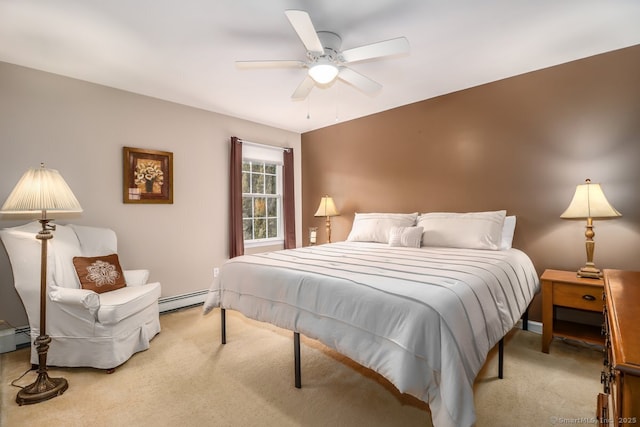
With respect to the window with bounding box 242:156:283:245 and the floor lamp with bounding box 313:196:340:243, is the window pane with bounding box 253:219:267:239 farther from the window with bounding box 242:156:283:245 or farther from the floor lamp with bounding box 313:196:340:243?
the floor lamp with bounding box 313:196:340:243

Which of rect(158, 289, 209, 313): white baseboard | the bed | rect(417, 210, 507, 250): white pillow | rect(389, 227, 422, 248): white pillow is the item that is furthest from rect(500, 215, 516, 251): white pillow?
rect(158, 289, 209, 313): white baseboard

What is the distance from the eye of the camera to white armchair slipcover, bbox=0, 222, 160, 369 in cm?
212

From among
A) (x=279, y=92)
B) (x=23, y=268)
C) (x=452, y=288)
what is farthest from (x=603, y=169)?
(x=23, y=268)

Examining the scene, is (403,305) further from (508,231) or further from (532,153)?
(532,153)

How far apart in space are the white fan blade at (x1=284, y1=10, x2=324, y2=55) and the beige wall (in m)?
2.28

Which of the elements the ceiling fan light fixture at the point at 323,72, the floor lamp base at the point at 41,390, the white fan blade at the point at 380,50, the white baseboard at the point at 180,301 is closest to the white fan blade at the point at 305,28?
the ceiling fan light fixture at the point at 323,72

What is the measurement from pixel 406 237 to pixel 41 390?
117 inches

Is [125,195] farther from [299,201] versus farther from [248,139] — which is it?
[299,201]

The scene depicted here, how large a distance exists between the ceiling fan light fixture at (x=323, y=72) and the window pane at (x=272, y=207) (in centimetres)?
267

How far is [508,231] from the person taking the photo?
2.82 metres

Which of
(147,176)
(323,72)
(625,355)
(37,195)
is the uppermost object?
(323,72)

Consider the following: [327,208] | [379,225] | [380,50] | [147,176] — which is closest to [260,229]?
[327,208]

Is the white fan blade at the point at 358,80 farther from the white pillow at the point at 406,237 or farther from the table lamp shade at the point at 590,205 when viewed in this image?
the table lamp shade at the point at 590,205

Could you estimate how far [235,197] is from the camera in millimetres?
3984
